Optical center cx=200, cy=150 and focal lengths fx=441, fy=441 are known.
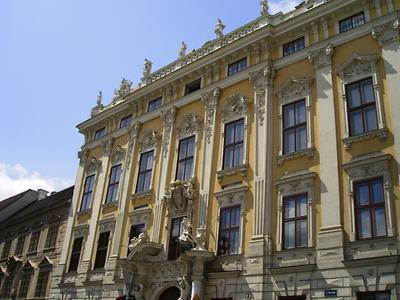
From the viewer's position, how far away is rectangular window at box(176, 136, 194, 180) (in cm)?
2119

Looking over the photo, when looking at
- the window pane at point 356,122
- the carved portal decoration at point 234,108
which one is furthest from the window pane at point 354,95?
the carved portal decoration at point 234,108

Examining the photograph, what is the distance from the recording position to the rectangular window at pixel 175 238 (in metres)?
19.3

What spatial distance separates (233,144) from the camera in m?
19.8

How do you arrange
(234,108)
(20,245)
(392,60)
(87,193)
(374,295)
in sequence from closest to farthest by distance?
(374,295)
(392,60)
(234,108)
(87,193)
(20,245)

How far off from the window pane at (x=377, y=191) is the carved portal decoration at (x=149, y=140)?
1202 centimetres

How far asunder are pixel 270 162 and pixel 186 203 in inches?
178

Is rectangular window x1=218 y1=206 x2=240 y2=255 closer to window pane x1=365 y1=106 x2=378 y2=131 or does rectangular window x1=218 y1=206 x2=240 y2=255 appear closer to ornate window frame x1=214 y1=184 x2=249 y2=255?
ornate window frame x1=214 y1=184 x2=249 y2=255

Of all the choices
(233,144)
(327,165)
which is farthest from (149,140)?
(327,165)

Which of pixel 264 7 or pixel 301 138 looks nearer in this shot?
pixel 301 138

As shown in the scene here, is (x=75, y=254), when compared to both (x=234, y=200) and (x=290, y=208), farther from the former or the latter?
(x=290, y=208)

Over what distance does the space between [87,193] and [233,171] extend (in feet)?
38.5

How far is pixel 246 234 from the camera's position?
1727 cm

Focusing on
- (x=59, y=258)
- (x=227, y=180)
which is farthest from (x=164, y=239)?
(x=59, y=258)

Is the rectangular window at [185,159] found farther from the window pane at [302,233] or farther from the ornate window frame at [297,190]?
the window pane at [302,233]
